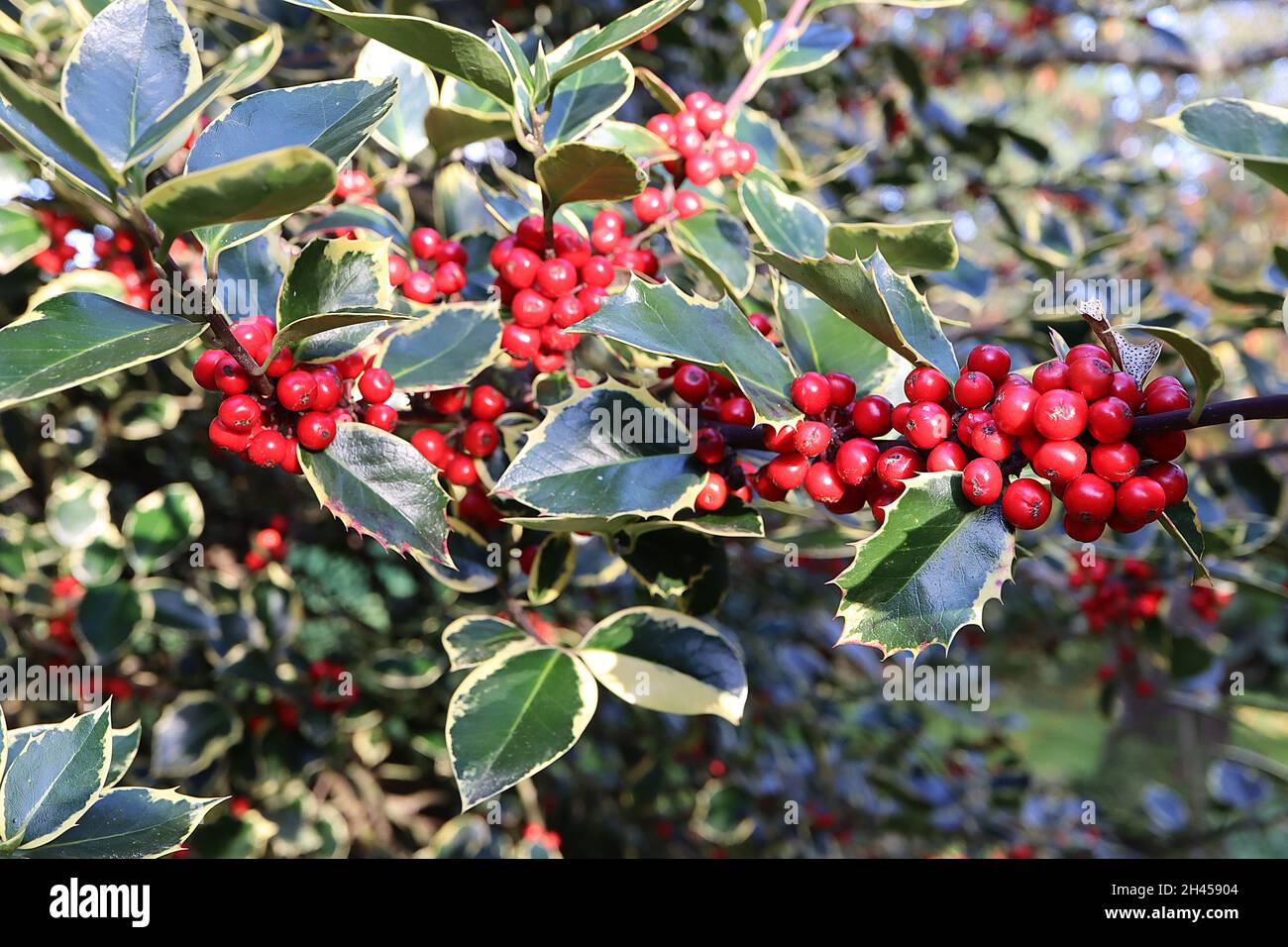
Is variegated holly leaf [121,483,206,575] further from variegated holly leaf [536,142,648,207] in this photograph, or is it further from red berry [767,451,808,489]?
red berry [767,451,808,489]

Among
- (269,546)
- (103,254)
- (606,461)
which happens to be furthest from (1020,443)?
(269,546)

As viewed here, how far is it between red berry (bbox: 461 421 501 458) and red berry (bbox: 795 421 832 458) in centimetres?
41

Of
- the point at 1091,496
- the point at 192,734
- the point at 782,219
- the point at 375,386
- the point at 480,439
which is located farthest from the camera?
the point at 192,734

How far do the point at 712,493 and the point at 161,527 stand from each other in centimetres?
151

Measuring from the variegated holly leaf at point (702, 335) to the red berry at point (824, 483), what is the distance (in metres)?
0.06

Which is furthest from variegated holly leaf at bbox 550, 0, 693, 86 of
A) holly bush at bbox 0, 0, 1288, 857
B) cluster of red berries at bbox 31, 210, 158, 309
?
cluster of red berries at bbox 31, 210, 158, 309

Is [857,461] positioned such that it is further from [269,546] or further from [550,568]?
[269,546]

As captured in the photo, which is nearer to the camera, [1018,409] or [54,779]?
[1018,409]

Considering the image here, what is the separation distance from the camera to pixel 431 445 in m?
1.06

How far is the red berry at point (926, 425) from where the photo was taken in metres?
0.82

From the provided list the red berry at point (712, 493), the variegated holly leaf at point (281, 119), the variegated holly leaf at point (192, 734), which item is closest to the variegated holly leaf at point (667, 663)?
the red berry at point (712, 493)

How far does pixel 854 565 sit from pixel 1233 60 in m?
3.22
